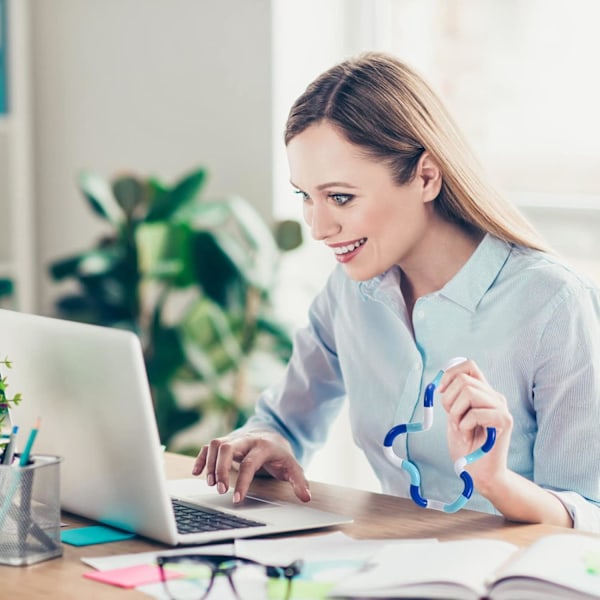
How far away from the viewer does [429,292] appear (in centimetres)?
176

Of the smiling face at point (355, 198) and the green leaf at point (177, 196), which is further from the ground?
the smiling face at point (355, 198)

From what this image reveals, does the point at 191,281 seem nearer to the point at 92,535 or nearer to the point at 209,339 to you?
the point at 209,339

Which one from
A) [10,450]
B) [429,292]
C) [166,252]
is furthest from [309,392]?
[166,252]

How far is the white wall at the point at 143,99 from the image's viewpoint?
2.98 m

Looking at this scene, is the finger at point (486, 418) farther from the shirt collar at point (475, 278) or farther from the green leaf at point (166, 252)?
the green leaf at point (166, 252)

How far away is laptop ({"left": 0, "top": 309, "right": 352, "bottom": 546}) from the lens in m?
1.20

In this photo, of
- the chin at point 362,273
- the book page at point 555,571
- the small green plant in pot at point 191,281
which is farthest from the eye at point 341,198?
the small green plant in pot at point 191,281

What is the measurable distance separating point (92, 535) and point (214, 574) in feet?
0.85

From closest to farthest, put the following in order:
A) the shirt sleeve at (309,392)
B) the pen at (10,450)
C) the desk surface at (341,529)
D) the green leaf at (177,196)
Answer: the desk surface at (341,529)
the pen at (10,450)
the shirt sleeve at (309,392)
the green leaf at (177,196)

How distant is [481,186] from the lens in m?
1.68

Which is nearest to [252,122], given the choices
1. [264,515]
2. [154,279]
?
[154,279]

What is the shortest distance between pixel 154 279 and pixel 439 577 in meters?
1.92

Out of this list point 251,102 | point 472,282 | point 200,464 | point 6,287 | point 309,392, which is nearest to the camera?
point 200,464

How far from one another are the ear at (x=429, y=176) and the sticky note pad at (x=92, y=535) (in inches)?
26.7
